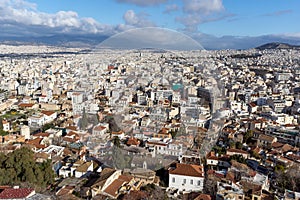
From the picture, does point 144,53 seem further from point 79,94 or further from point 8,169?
point 79,94

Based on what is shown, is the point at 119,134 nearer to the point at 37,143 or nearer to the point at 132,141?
the point at 132,141

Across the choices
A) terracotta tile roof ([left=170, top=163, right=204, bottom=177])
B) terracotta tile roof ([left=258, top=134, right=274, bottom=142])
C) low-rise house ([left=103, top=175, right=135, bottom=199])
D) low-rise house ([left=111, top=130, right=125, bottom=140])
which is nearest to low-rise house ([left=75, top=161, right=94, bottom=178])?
low-rise house ([left=103, top=175, right=135, bottom=199])

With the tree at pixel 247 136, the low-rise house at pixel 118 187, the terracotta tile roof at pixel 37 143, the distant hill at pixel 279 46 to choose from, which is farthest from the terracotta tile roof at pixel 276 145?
the distant hill at pixel 279 46

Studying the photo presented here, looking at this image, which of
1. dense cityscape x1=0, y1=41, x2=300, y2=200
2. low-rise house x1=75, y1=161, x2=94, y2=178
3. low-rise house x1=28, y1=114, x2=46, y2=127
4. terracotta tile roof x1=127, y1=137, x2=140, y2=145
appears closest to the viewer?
dense cityscape x1=0, y1=41, x2=300, y2=200

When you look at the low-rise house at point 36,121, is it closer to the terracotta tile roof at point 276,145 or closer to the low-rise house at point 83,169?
the low-rise house at point 83,169

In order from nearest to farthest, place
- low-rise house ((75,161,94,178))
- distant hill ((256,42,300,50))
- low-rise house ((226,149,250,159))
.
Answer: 1. low-rise house ((75,161,94,178))
2. low-rise house ((226,149,250,159))
3. distant hill ((256,42,300,50))

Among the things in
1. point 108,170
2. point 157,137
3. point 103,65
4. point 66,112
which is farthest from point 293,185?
point 66,112

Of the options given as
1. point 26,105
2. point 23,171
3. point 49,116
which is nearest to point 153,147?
point 23,171

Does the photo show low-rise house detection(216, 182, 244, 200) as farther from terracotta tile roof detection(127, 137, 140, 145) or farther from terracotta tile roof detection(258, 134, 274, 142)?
terracotta tile roof detection(258, 134, 274, 142)
